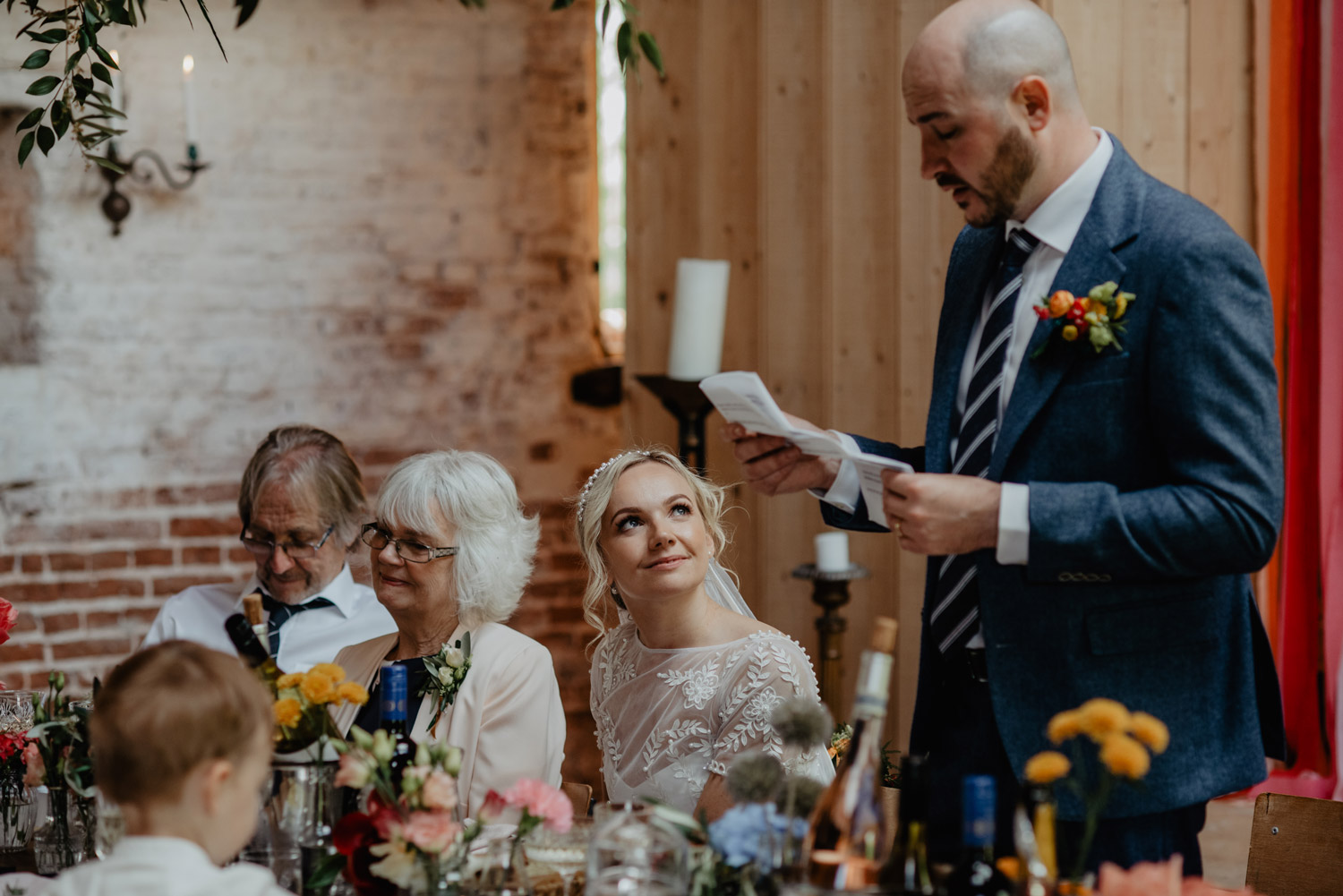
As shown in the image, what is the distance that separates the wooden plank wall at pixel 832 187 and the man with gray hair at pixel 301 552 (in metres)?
1.00

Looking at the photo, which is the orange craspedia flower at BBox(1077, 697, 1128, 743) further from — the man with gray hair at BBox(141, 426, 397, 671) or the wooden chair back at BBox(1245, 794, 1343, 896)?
the man with gray hair at BBox(141, 426, 397, 671)

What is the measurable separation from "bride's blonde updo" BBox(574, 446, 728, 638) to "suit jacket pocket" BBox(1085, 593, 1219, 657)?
38.5 inches

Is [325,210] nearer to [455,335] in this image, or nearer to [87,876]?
[455,335]

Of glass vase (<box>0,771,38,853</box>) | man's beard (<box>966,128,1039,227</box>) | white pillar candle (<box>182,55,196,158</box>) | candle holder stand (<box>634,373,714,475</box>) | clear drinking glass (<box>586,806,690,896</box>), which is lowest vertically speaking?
glass vase (<box>0,771,38,853</box>)

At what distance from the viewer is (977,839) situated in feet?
3.86

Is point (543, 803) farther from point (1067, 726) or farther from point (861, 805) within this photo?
point (1067, 726)

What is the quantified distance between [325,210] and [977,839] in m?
3.64

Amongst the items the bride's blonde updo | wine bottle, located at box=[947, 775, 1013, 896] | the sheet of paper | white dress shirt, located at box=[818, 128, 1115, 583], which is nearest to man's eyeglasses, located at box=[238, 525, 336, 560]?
the bride's blonde updo

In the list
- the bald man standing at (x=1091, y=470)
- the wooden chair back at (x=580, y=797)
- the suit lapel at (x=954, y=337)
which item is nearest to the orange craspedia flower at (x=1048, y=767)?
the bald man standing at (x=1091, y=470)

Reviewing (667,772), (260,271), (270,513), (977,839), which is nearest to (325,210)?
(260,271)

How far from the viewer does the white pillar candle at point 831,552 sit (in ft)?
11.3

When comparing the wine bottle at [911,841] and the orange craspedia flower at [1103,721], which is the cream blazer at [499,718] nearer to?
the wine bottle at [911,841]

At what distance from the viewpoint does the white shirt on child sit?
4.00ft

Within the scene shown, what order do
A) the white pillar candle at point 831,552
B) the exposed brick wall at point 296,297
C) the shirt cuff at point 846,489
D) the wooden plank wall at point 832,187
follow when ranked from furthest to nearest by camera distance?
the exposed brick wall at point 296,297 → the wooden plank wall at point 832,187 → the white pillar candle at point 831,552 → the shirt cuff at point 846,489
